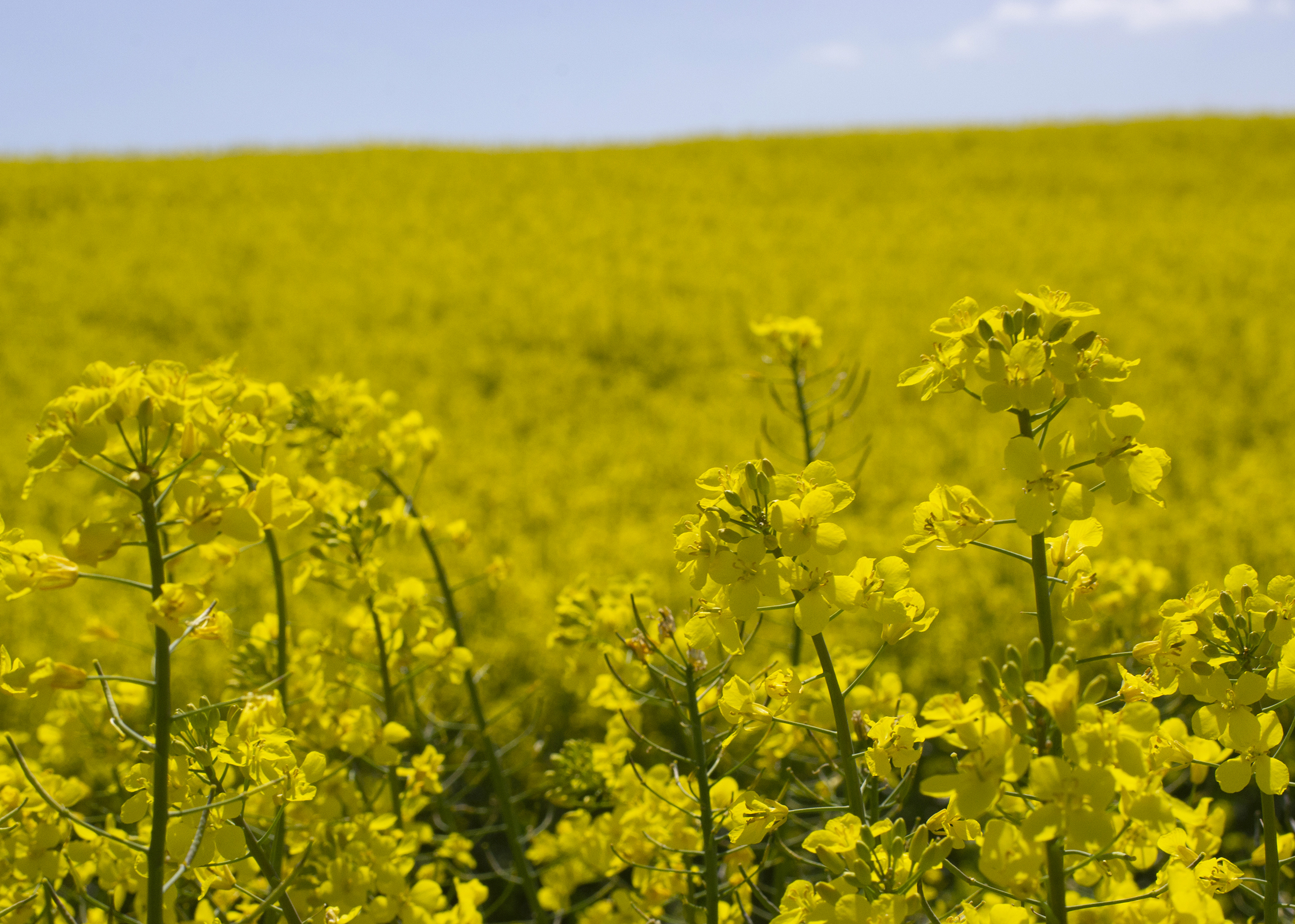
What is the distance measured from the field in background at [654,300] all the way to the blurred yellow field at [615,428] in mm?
40

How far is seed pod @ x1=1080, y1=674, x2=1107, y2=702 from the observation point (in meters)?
0.77

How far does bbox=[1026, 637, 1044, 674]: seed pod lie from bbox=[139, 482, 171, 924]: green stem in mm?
890

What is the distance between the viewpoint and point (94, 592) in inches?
159

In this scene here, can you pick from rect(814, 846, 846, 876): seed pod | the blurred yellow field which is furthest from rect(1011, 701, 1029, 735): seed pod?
rect(814, 846, 846, 876): seed pod

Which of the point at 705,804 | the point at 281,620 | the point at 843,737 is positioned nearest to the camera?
the point at 843,737

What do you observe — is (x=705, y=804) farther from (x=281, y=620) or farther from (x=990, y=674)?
(x=281, y=620)

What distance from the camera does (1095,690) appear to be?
79cm

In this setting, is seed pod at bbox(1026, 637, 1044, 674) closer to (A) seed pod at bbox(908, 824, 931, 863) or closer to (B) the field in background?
(A) seed pod at bbox(908, 824, 931, 863)

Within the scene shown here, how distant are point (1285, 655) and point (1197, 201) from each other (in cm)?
1197

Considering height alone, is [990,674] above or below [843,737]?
above

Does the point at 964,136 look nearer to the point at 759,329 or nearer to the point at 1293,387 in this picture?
the point at 1293,387

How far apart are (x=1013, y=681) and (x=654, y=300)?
740cm

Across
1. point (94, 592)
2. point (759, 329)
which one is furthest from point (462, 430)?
point (759, 329)

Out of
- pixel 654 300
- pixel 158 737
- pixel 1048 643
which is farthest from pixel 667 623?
pixel 654 300
